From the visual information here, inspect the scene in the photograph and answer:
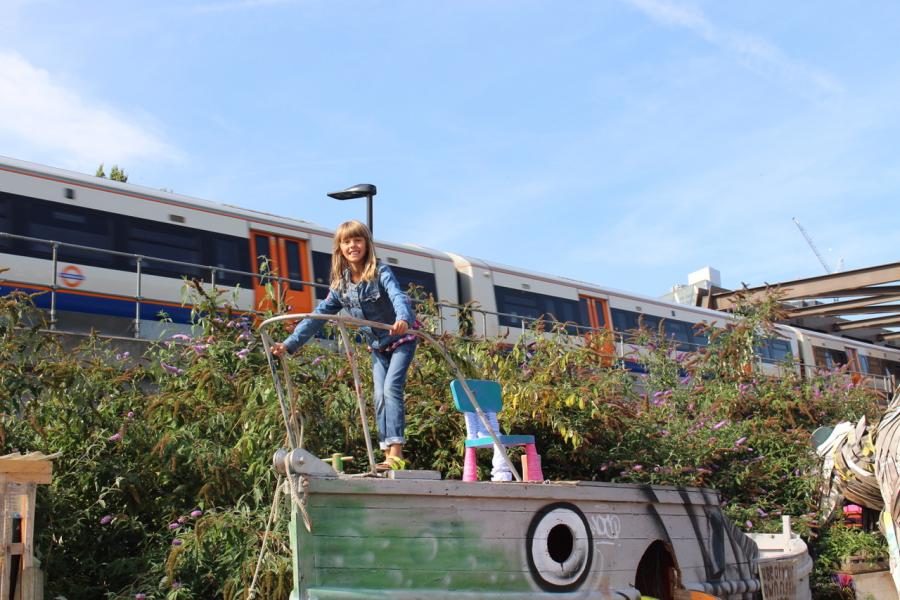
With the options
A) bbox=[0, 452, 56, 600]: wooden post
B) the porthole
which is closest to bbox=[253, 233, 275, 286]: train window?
bbox=[0, 452, 56, 600]: wooden post

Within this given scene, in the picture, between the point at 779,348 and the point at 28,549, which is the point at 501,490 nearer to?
the point at 28,549

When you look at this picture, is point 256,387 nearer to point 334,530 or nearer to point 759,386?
point 334,530

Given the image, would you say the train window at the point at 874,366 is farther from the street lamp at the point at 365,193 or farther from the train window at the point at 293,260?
the street lamp at the point at 365,193

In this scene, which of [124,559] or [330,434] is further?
[330,434]

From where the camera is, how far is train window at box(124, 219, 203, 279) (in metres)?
14.9

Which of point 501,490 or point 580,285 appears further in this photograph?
point 580,285

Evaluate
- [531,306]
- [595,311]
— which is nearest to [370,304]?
[531,306]

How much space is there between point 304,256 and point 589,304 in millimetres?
8770

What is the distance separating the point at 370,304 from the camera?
6141mm

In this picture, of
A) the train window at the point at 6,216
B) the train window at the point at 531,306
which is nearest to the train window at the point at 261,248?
the train window at the point at 6,216

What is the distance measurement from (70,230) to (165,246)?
1584 millimetres

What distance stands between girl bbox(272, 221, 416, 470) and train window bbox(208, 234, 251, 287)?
32.9 feet

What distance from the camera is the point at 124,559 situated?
676cm

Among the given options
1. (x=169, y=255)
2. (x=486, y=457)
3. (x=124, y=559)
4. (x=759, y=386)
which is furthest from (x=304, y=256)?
(x=124, y=559)
